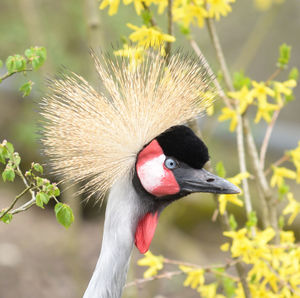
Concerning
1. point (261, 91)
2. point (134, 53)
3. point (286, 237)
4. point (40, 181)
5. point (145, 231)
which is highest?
point (134, 53)

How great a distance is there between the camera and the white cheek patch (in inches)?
61.1

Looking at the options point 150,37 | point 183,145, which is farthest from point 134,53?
point 183,145

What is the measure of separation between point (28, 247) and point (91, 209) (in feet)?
1.94

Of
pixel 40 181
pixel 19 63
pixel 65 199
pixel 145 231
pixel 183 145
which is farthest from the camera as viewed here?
pixel 65 199

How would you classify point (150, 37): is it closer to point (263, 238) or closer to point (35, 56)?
point (35, 56)

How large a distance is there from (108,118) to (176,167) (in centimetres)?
21

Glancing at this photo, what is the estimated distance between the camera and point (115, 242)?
Answer: 158cm

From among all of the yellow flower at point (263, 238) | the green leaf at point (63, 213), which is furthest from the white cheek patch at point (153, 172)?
the yellow flower at point (263, 238)

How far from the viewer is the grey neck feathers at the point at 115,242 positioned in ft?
5.17

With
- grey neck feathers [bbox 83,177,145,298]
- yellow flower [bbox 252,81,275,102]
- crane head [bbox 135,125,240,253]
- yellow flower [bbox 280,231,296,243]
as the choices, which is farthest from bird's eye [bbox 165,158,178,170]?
yellow flower [bbox 280,231,296,243]

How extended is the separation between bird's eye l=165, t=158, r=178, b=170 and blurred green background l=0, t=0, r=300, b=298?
5.54 feet

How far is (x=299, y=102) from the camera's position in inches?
223

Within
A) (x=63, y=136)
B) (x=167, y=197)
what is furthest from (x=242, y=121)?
(x=63, y=136)

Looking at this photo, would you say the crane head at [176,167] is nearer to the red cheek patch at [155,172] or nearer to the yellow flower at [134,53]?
the red cheek patch at [155,172]
